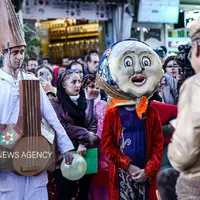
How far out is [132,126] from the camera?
12.9 ft

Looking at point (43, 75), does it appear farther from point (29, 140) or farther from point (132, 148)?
point (132, 148)

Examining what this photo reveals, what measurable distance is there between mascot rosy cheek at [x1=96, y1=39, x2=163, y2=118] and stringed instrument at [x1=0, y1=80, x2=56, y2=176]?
0.54m

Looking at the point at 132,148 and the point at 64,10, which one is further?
the point at 64,10

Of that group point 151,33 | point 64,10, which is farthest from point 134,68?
point 151,33

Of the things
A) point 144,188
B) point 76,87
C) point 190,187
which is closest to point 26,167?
point 144,188

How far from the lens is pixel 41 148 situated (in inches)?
157

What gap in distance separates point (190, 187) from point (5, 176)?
79.1 inches

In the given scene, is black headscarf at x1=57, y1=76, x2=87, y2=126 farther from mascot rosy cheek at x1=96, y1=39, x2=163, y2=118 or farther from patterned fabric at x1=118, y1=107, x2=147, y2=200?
patterned fabric at x1=118, y1=107, x2=147, y2=200

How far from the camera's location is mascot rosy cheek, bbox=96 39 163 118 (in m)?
3.92

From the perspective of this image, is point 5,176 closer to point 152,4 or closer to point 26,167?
point 26,167

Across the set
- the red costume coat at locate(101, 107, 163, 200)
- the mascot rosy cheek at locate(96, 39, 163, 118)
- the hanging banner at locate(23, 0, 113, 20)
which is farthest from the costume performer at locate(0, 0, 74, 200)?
the hanging banner at locate(23, 0, 113, 20)

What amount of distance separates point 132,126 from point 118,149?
193mm

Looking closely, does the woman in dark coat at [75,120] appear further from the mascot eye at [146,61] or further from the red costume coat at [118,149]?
the mascot eye at [146,61]

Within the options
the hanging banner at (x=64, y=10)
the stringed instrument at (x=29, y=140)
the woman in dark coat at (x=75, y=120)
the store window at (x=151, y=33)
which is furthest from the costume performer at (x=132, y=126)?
the store window at (x=151, y=33)
